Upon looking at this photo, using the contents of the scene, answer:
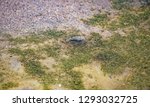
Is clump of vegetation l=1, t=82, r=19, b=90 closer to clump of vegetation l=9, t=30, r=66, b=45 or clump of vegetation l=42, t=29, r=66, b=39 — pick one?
clump of vegetation l=9, t=30, r=66, b=45

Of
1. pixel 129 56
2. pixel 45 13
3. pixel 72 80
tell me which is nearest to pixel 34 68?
pixel 72 80

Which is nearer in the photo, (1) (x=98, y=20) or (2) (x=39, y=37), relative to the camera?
(2) (x=39, y=37)

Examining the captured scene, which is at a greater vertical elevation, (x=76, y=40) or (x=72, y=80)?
(x=76, y=40)

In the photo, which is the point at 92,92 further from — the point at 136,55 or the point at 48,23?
the point at 48,23

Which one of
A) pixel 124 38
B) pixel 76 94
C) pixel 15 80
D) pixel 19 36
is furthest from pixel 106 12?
pixel 76 94

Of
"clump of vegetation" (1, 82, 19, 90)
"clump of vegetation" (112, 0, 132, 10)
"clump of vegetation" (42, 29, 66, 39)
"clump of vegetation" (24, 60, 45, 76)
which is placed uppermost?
"clump of vegetation" (112, 0, 132, 10)

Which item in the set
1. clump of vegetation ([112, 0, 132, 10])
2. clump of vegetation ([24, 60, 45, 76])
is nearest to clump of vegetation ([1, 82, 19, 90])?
clump of vegetation ([24, 60, 45, 76])

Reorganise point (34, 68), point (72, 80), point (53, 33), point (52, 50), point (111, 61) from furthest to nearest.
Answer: point (53, 33) < point (52, 50) < point (111, 61) < point (34, 68) < point (72, 80)

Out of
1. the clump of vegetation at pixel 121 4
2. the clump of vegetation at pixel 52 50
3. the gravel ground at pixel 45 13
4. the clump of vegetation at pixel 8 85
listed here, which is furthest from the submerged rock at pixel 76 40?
the clump of vegetation at pixel 121 4

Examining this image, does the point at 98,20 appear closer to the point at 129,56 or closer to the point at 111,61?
the point at 129,56
